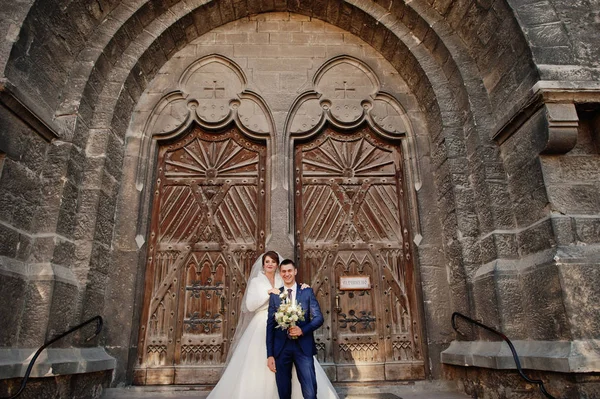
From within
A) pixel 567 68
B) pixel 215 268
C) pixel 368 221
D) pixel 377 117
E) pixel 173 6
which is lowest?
pixel 215 268

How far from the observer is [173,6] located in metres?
5.34

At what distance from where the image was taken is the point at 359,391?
4219 millimetres

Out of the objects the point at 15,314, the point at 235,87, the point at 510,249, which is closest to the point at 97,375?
the point at 15,314

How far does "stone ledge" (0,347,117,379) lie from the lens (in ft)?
10.9

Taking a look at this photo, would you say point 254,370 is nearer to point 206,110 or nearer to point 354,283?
point 354,283

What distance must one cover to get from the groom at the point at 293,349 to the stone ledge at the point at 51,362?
1761 millimetres

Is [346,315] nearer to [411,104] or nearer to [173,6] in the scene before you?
[411,104]

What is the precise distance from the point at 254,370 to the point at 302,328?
602mm

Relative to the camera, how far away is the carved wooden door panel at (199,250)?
454 cm

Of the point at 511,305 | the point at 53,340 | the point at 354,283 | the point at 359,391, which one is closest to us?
the point at 53,340

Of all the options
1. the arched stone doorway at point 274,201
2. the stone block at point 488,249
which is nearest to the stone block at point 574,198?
the stone block at point 488,249

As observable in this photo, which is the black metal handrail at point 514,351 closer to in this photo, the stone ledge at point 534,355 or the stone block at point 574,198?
the stone ledge at point 534,355

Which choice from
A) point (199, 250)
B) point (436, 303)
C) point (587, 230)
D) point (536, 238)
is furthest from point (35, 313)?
point (587, 230)

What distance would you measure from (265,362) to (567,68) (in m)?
3.80
